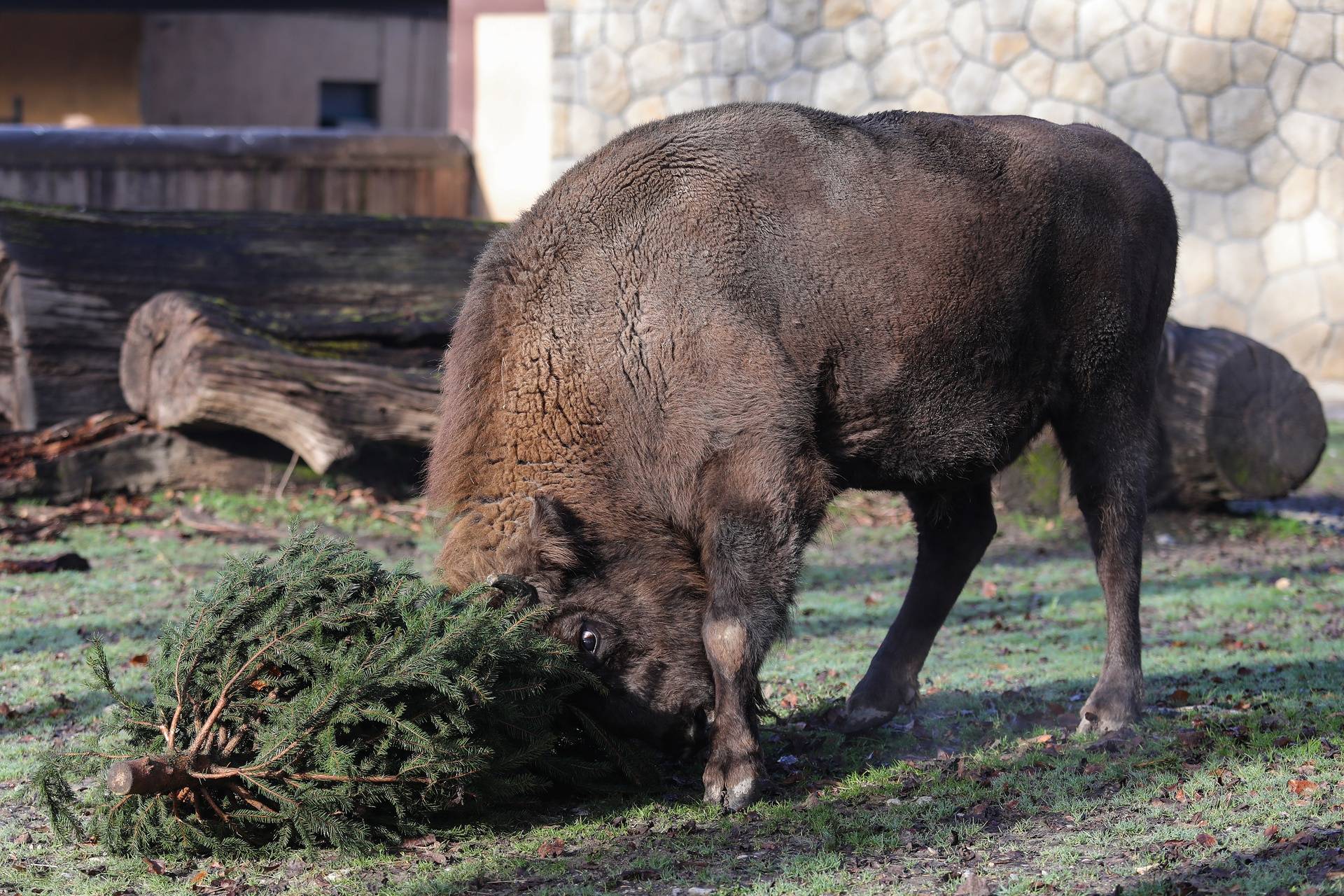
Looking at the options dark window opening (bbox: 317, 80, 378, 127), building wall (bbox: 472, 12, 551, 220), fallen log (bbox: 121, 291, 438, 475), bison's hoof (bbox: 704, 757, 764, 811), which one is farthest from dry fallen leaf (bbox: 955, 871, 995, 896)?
dark window opening (bbox: 317, 80, 378, 127)

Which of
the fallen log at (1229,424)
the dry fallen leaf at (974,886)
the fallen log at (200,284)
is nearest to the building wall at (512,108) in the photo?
the fallen log at (200,284)

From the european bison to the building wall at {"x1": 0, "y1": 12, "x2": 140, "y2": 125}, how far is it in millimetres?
15439

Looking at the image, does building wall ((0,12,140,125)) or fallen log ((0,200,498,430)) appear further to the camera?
building wall ((0,12,140,125))

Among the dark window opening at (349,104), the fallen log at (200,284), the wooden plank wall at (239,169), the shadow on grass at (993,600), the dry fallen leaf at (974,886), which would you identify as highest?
the dark window opening at (349,104)

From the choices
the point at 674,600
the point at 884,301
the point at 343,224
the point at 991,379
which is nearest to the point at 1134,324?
the point at 991,379

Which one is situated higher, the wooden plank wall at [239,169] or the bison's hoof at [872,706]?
the wooden plank wall at [239,169]

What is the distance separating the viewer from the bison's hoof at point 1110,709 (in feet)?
15.6

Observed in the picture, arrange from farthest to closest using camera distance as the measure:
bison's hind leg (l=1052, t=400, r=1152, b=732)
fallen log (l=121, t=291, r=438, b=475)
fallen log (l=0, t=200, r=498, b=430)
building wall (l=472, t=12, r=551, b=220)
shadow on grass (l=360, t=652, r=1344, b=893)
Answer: building wall (l=472, t=12, r=551, b=220) < fallen log (l=0, t=200, r=498, b=430) < fallen log (l=121, t=291, r=438, b=475) < bison's hind leg (l=1052, t=400, r=1152, b=732) < shadow on grass (l=360, t=652, r=1344, b=893)

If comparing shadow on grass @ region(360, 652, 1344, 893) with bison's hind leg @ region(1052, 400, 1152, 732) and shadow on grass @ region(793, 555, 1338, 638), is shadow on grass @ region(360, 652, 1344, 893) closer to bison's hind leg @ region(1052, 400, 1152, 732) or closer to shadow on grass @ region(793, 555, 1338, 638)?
bison's hind leg @ region(1052, 400, 1152, 732)

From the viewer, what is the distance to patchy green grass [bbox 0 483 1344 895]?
3.58 m

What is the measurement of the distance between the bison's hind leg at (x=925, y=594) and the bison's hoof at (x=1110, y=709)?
598 millimetres

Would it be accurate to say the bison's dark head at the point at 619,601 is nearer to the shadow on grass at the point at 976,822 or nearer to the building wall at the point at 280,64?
the shadow on grass at the point at 976,822

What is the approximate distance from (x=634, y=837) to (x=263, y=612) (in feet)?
4.01

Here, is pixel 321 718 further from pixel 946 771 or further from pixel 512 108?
pixel 512 108
